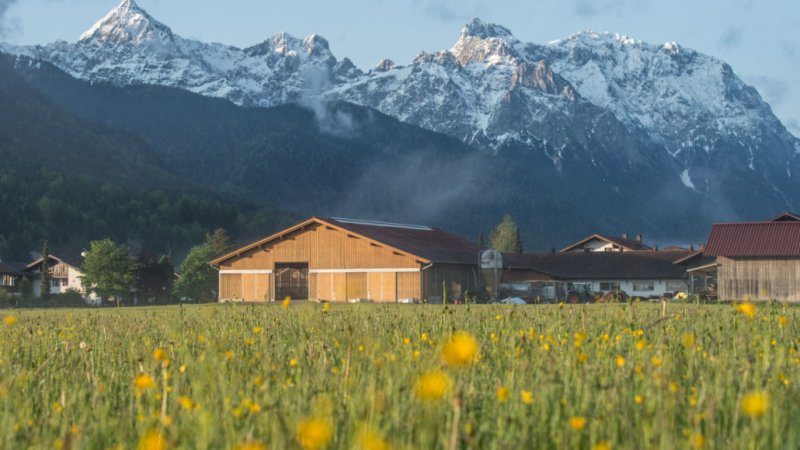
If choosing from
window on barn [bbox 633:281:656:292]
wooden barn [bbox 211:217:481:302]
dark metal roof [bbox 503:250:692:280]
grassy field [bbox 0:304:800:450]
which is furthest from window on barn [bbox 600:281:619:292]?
grassy field [bbox 0:304:800:450]

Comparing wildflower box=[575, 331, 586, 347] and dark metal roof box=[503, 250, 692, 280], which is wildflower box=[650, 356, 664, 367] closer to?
wildflower box=[575, 331, 586, 347]

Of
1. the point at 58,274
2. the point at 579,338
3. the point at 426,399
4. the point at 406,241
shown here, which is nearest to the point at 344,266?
the point at 406,241

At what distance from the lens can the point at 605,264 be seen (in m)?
80.4

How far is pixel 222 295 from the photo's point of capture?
217 ft

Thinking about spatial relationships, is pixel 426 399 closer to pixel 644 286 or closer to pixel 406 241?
pixel 406 241

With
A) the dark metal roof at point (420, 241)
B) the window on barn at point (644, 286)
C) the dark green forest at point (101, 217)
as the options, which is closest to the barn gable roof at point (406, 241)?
the dark metal roof at point (420, 241)

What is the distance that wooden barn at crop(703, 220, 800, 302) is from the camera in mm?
54625

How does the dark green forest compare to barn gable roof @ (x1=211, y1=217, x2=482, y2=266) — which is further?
the dark green forest

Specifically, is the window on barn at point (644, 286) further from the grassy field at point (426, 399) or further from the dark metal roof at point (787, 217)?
the grassy field at point (426, 399)

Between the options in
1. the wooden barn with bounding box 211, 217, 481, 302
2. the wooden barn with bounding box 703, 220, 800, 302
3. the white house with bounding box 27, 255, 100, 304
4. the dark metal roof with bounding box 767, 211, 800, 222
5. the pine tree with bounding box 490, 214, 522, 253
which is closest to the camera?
the wooden barn with bounding box 703, 220, 800, 302

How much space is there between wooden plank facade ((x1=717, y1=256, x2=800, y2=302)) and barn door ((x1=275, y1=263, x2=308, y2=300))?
25527 mm

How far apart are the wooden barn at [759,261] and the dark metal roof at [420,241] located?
1620 centimetres

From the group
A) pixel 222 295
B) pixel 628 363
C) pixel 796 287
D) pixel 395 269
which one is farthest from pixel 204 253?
pixel 628 363

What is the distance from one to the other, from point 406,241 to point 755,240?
21.4 m
